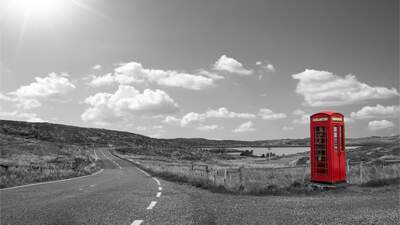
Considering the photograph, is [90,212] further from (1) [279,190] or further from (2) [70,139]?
(2) [70,139]

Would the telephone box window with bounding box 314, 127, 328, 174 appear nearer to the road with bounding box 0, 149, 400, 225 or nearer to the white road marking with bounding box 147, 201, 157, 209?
the road with bounding box 0, 149, 400, 225

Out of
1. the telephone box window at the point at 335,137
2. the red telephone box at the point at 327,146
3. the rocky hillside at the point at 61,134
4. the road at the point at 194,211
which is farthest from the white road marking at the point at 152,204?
the rocky hillside at the point at 61,134

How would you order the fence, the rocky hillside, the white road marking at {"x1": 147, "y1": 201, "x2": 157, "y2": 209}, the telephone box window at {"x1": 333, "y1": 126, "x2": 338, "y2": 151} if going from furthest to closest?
the rocky hillside
the fence
the telephone box window at {"x1": 333, "y1": 126, "x2": 338, "y2": 151}
the white road marking at {"x1": 147, "y1": 201, "x2": 157, "y2": 209}

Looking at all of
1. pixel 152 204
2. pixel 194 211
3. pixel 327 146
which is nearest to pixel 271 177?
pixel 327 146

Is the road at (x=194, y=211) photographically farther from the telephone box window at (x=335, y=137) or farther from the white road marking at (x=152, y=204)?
the telephone box window at (x=335, y=137)

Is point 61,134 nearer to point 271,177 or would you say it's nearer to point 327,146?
point 271,177

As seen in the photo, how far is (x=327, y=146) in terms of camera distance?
41.1 feet

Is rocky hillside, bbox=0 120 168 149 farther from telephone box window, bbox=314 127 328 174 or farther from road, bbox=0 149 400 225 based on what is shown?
telephone box window, bbox=314 127 328 174

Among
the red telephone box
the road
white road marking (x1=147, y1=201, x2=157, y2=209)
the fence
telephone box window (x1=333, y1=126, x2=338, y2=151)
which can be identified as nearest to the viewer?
the road

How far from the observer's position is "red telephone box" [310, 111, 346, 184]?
40.9 ft

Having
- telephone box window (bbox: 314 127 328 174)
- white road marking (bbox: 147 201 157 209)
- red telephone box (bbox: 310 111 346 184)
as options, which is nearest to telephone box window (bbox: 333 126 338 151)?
red telephone box (bbox: 310 111 346 184)

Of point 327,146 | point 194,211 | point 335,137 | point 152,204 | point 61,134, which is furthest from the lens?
point 61,134

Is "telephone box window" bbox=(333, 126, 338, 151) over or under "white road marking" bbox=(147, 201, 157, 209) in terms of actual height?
over

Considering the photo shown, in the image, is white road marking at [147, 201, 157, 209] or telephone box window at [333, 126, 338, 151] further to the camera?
telephone box window at [333, 126, 338, 151]
